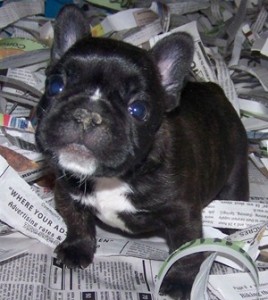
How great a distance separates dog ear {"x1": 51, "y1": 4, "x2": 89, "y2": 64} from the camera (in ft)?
5.51

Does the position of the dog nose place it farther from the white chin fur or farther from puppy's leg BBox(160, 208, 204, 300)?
puppy's leg BBox(160, 208, 204, 300)

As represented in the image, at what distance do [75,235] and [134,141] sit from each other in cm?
47

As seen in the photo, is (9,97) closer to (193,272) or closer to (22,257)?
(22,257)

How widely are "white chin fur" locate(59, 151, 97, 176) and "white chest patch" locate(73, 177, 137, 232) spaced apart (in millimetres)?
222

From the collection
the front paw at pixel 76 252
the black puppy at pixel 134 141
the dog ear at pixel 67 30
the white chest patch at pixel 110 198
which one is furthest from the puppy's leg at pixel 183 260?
the dog ear at pixel 67 30

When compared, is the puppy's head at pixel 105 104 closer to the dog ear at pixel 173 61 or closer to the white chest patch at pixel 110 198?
→ the dog ear at pixel 173 61

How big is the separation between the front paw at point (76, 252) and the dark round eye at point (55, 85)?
1.59 feet

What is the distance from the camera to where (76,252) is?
1796 millimetres

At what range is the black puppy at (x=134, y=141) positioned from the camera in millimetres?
1397

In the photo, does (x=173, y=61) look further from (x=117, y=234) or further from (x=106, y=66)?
(x=117, y=234)

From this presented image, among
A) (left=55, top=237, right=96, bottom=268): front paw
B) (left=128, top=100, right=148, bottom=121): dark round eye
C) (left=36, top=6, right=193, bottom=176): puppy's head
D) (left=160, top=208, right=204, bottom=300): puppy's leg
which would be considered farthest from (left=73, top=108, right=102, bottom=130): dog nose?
→ (left=55, top=237, right=96, bottom=268): front paw

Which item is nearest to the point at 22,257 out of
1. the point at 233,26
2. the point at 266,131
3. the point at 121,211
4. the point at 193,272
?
the point at 121,211

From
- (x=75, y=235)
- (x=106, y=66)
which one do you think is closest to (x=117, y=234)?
(x=75, y=235)

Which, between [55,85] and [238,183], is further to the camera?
[238,183]
